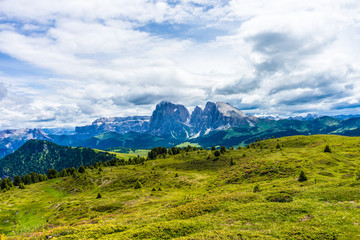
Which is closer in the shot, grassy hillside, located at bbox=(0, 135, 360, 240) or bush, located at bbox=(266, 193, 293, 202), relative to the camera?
grassy hillside, located at bbox=(0, 135, 360, 240)

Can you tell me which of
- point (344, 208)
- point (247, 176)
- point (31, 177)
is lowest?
point (31, 177)

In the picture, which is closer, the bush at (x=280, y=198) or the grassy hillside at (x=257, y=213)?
the grassy hillside at (x=257, y=213)

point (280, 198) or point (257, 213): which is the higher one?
point (257, 213)

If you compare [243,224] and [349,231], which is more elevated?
[349,231]

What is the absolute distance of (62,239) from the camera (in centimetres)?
2438

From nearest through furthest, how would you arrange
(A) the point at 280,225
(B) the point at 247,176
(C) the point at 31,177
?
(A) the point at 280,225, (B) the point at 247,176, (C) the point at 31,177

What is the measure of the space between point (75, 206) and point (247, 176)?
76790 mm

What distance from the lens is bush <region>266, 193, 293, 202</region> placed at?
107ft

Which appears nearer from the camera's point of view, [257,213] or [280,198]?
[257,213]

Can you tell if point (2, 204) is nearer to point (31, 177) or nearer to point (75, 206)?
point (75, 206)

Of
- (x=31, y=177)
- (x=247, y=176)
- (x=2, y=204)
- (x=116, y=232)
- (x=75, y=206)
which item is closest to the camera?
(x=116, y=232)

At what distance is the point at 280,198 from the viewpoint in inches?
1305

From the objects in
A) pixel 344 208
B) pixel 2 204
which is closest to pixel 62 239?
pixel 344 208

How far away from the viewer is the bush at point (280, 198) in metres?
32.5
